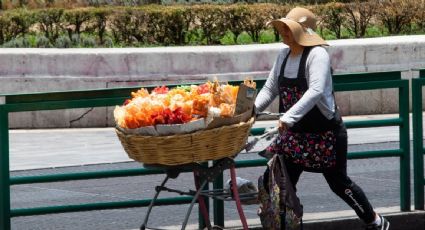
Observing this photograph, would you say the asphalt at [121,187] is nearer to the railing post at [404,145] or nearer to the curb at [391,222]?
the curb at [391,222]

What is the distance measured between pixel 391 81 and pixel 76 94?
2.23m

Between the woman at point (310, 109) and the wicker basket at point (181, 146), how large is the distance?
61 cm

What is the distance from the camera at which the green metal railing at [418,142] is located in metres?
8.85

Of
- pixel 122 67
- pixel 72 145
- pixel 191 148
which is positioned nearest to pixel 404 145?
pixel 191 148

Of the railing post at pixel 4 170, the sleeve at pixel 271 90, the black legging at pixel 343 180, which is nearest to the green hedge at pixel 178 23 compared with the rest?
the railing post at pixel 4 170

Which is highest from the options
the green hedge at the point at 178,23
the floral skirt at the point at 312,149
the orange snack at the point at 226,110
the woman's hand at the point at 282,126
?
the green hedge at the point at 178,23

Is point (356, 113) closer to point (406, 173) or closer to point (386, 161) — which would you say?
point (386, 161)

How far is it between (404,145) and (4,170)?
287 cm

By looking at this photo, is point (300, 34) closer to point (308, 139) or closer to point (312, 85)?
point (312, 85)

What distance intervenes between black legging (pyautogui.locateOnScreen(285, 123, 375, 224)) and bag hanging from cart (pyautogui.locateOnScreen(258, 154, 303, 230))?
0.21 metres

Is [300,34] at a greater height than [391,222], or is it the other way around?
[300,34]

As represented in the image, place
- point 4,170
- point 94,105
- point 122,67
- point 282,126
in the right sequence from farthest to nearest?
point 122,67, point 94,105, point 4,170, point 282,126

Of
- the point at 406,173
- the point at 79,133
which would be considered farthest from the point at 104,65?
the point at 406,173

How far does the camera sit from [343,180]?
7602 mm
